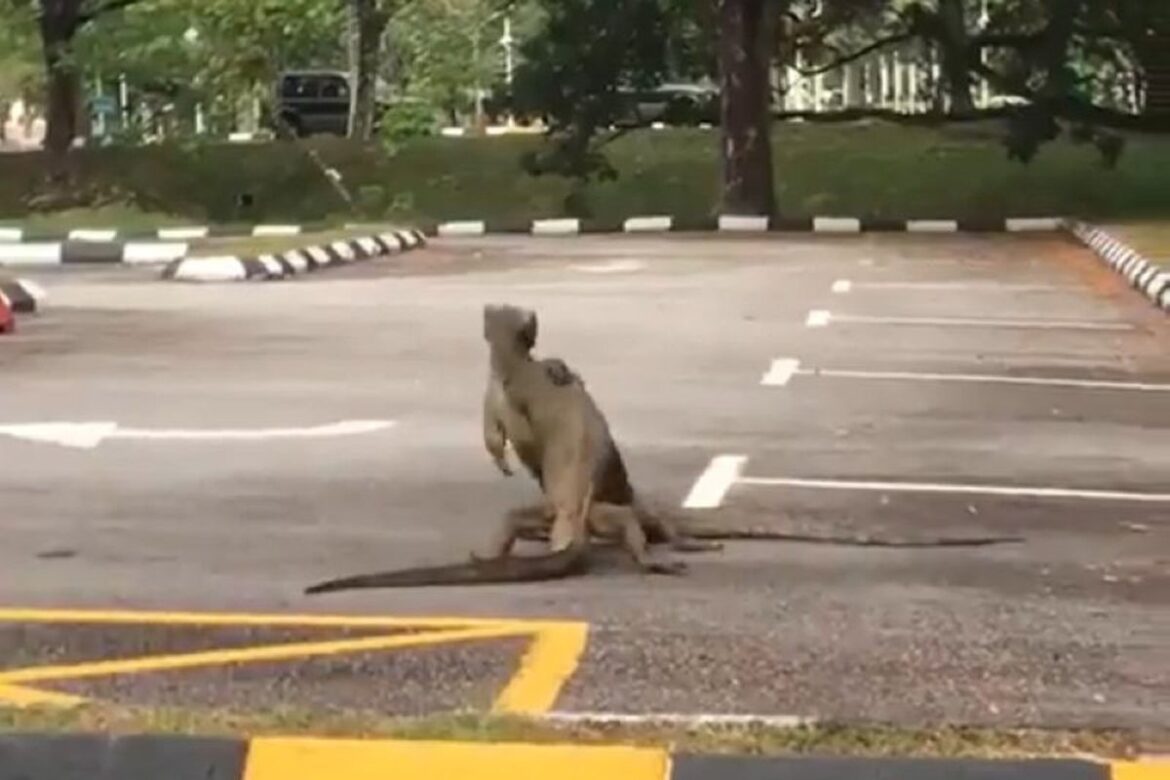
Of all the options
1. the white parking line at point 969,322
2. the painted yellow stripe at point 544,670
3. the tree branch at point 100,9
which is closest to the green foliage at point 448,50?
the tree branch at point 100,9

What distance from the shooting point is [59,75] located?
126 feet

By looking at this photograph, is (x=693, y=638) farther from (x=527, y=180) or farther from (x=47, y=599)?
(x=527, y=180)

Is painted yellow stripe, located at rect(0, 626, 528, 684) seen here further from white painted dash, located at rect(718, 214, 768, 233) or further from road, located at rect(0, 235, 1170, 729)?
white painted dash, located at rect(718, 214, 768, 233)

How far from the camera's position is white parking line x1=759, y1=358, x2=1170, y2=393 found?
524 inches

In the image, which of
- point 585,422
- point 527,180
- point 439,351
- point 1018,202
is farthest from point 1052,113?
point 585,422

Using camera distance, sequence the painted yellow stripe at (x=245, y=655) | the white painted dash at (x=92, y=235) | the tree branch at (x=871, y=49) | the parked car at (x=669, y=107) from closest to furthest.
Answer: the painted yellow stripe at (x=245, y=655)
the white painted dash at (x=92, y=235)
the parked car at (x=669, y=107)
the tree branch at (x=871, y=49)

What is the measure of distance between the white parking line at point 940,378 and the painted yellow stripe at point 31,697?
751 centimetres

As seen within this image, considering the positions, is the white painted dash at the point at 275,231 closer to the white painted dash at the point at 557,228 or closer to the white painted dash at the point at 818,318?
the white painted dash at the point at 557,228

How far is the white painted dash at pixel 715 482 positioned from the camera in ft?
29.9

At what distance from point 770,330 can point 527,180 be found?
70.1 feet

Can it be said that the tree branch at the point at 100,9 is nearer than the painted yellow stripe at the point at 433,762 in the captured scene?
No

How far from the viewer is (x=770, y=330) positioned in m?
16.7

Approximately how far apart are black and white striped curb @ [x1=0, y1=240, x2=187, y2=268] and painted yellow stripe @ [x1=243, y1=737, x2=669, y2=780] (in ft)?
66.0

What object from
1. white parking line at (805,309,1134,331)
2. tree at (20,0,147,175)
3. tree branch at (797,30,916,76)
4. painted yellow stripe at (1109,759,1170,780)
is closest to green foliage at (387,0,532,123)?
tree at (20,0,147,175)
